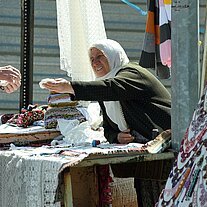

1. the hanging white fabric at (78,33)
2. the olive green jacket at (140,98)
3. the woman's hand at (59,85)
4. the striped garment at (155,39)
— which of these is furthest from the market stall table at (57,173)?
the hanging white fabric at (78,33)

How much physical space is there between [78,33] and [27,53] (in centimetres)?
97

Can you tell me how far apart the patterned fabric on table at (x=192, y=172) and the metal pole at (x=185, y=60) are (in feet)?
1.13

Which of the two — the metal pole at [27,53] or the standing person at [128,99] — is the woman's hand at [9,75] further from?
the metal pole at [27,53]

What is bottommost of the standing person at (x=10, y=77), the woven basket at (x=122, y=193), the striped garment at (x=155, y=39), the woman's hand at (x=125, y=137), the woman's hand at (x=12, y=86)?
the woven basket at (x=122, y=193)

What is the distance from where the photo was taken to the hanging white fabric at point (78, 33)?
175 inches

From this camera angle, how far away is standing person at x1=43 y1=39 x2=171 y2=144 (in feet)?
10.3

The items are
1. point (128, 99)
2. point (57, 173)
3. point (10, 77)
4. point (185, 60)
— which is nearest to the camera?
point (57, 173)

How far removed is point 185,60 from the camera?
236 centimetres

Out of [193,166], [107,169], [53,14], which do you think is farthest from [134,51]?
[193,166]

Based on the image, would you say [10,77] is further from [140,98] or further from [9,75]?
[140,98]

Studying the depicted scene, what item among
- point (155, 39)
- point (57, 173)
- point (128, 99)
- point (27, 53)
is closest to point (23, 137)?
point (128, 99)

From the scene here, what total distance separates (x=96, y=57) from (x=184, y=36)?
56.6 inches

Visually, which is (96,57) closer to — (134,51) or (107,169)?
(107,169)

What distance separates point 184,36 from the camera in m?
2.35
